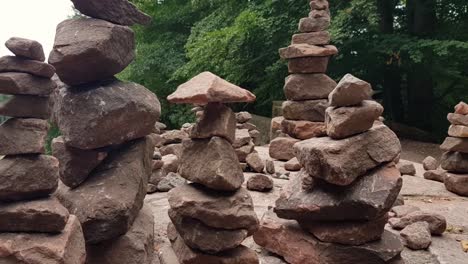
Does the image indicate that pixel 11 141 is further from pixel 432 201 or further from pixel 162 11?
pixel 162 11

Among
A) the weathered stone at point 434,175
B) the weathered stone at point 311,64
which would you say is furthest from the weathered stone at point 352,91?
the weathered stone at point 311,64

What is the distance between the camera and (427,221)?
497 centimetres

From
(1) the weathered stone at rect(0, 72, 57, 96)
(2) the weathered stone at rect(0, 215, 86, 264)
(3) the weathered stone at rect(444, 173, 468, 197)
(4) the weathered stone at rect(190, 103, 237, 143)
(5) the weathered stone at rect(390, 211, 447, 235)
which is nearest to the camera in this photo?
(2) the weathered stone at rect(0, 215, 86, 264)

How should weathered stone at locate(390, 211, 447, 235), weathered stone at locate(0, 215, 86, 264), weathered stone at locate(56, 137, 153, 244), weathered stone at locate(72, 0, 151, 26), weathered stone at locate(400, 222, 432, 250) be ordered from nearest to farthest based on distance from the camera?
1. weathered stone at locate(0, 215, 86, 264)
2. weathered stone at locate(56, 137, 153, 244)
3. weathered stone at locate(72, 0, 151, 26)
4. weathered stone at locate(400, 222, 432, 250)
5. weathered stone at locate(390, 211, 447, 235)

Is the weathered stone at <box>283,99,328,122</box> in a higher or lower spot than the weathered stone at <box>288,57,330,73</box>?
lower

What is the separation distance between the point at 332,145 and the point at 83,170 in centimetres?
218

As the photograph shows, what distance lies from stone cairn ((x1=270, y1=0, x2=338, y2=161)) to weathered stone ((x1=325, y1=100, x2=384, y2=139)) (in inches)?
175

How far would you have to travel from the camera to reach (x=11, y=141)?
3.27 m

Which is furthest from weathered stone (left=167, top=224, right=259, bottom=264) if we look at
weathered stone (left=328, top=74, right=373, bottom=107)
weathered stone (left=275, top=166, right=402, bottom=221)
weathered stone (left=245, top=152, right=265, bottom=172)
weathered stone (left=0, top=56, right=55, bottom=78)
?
weathered stone (left=245, top=152, right=265, bottom=172)

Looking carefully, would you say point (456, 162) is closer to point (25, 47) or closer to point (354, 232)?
point (354, 232)

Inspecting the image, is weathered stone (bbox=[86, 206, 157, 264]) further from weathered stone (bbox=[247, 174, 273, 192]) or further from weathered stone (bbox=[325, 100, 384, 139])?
weathered stone (bbox=[247, 174, 273, 192])

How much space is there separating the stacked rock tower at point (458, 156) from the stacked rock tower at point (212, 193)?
4.37 meters

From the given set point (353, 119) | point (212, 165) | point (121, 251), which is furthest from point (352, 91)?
point (121, 251)

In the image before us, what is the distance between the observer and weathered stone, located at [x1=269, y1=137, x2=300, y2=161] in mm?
8820
